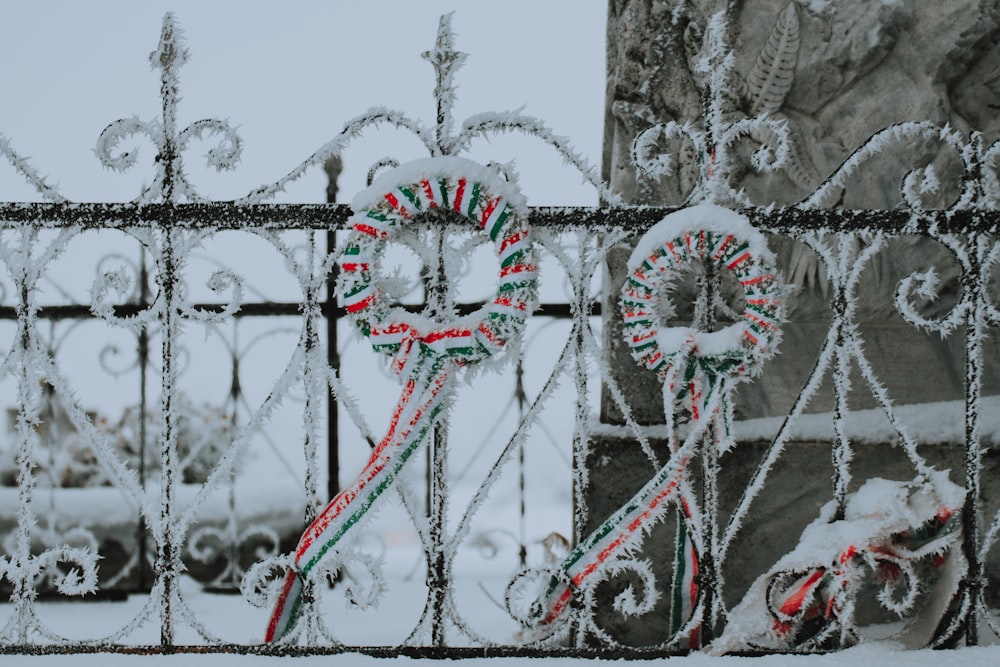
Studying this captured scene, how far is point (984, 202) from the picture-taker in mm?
2469

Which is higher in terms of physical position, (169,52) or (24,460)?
(169,52)

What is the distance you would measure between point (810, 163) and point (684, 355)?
1.06 metres

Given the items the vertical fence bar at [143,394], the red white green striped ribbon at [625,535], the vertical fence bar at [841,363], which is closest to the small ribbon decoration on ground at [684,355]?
the red white green striped ribbon at [625,535]

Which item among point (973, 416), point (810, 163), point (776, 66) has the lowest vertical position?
point (973, 416)

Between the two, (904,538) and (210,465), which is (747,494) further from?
(210,465)

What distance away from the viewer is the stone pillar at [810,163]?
3018mm

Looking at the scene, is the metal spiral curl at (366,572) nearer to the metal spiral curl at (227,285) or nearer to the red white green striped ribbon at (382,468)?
the red white green striped ribbon at (382,468)

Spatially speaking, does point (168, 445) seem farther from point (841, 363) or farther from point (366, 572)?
point (841, 363)

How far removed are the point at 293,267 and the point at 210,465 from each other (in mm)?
3923

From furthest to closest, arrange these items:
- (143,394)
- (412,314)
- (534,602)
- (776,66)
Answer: (143,394), (776,66), (534,602), (412,314)

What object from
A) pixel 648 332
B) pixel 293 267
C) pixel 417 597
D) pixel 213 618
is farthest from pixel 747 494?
pixel 213 618

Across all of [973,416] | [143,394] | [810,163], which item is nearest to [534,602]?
[973,416]

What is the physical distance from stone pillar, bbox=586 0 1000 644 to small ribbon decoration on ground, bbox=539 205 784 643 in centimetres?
58

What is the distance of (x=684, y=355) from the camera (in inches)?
93.3
